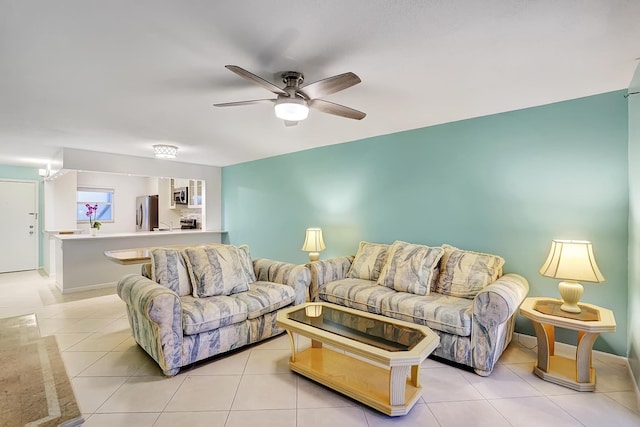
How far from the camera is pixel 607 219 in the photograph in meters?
2.46

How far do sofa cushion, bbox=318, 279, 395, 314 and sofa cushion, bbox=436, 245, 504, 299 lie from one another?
528mm

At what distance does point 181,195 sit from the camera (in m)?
6.87

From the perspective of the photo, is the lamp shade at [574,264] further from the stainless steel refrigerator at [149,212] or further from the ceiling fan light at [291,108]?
the stainless steel refrigerator at [149,212]

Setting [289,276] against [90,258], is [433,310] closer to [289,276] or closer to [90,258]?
[289,276]

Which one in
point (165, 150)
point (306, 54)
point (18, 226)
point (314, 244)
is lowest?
point (314, 244)

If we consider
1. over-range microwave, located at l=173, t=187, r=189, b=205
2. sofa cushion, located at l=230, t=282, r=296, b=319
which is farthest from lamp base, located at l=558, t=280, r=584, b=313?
over-range microwave, located at l=173, t=187, r=189, b=205

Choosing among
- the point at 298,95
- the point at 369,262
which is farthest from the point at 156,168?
the point at 298,95

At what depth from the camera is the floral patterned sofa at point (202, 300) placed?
7.22ft

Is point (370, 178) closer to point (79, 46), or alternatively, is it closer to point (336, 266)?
point (336, 266)

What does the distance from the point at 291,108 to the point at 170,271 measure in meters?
1.79

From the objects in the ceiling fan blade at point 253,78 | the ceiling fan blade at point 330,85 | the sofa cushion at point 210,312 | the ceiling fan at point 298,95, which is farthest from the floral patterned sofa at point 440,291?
the ceiling fan blade at point 253,78

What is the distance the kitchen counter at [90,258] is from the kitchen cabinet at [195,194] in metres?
1.29

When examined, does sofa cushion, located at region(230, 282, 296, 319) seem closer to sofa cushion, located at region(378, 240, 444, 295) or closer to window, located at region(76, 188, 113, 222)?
sofa cushion, located at region(378, 240, 444, 295)

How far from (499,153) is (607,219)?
100 centimetres
